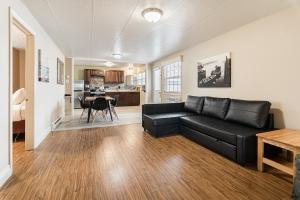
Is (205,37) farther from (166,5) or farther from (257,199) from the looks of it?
(257,199)

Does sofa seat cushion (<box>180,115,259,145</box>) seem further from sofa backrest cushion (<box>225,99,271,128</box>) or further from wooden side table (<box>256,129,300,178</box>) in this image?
wooden side table (<box>256,129,300,178</box>)

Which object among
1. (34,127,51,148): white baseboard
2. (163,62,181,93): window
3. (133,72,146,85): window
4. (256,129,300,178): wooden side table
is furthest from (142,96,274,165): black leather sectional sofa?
(133,72,146,85): window

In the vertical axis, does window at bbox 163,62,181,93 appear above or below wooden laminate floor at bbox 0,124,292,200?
above

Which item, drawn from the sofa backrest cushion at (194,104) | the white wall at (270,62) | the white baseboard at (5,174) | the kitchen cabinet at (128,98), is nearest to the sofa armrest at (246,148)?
the white wall at (270,62)

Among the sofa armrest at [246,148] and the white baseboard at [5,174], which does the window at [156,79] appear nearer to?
the sofa armrest at [246,148]

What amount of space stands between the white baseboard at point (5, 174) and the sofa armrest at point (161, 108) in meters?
2.63

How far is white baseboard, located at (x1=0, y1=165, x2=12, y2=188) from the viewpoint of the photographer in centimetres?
175

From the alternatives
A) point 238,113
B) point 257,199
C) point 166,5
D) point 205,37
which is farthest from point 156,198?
point 205,37

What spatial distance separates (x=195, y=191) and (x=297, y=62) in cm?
229

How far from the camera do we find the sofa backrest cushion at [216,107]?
10.4ft

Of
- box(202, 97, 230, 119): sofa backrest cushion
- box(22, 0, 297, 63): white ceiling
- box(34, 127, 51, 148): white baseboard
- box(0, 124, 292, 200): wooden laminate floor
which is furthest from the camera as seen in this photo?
box(202, 97, 230, 119): sofa backrest cushion

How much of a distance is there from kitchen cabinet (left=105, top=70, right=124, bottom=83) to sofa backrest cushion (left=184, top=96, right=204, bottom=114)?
6.91 m

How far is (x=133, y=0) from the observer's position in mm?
2203

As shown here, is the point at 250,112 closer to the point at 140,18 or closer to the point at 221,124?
the point at 221,124
